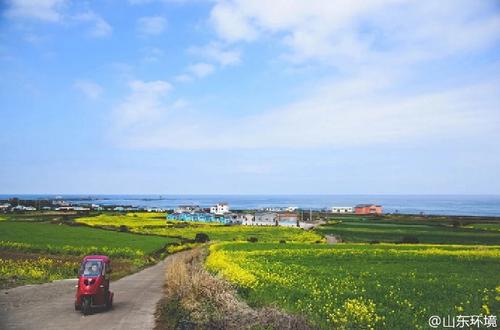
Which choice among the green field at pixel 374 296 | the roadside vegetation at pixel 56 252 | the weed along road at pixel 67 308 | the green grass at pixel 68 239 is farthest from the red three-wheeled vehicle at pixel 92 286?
the green grass at pixel 68 239

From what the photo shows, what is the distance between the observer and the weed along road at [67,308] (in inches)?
646

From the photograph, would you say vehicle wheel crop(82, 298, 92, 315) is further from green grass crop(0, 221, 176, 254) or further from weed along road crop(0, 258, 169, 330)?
green grass crop(0, 221, 176, 254)

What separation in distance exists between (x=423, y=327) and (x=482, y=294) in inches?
305

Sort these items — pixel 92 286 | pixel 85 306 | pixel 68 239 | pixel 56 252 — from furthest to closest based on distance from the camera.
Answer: pixel 68 239
pixel 56 252
pixel 92 286
pixel 85 306

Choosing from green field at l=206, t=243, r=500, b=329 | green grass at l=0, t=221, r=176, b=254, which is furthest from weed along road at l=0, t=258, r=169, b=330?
green grass at l=0, t=221, r=176, b=254

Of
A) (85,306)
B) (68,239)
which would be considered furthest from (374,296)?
(68,239)

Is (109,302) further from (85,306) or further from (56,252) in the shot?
(56,252)

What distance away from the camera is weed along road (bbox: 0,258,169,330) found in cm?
1641

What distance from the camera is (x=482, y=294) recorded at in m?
17.9

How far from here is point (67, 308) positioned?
19.8m

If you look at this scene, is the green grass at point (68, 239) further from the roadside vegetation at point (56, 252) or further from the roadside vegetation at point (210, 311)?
the roadside vegetation at point (210, 311)

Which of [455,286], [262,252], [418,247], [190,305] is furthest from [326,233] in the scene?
[190,305]

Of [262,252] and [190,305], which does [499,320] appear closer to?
[190,305]

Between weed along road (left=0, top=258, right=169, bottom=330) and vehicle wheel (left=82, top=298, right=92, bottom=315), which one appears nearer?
weed along road (left=0, top=258, right=169, bottom=330)
